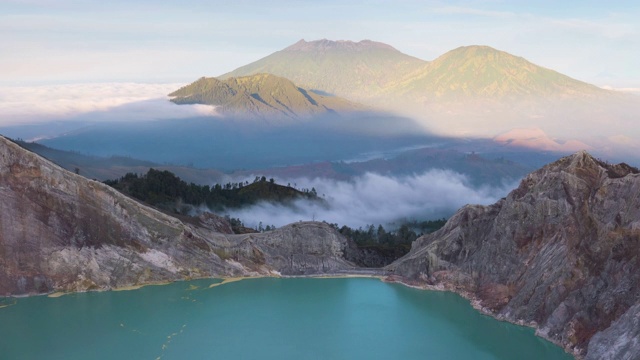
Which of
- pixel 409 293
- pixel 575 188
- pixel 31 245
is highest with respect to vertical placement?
pixel 575 188

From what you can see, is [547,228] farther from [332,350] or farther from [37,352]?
[37,352]

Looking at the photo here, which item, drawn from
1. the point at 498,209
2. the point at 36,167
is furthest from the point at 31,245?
the point at 498,209

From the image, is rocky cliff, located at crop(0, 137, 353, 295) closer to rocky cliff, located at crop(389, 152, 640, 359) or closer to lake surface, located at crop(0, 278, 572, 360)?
lake surface, located at crop(0, 278, 572, 360)

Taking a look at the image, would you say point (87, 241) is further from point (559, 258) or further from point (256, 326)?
point (559, 258)

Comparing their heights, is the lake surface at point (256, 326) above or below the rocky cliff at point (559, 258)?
below

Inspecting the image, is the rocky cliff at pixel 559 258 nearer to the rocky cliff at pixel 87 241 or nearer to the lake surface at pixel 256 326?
the lake surface at pixel 256 326

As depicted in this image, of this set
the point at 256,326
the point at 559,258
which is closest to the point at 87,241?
the point at 256,326
